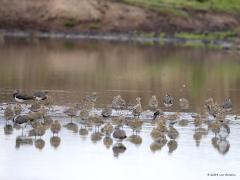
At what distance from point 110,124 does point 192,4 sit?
4888cm

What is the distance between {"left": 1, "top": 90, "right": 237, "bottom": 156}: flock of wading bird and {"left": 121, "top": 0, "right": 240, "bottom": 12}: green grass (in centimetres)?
4220

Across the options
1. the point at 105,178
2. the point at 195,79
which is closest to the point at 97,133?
the point at 105,178

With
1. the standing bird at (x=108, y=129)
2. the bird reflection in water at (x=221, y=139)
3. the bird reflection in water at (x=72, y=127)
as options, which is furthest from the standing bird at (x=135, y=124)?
the bird reflection in water at (x=221, y=139)

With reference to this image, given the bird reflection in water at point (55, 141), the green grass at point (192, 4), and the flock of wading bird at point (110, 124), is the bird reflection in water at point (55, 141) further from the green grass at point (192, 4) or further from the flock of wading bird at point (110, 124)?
the green grass at point (192, 4)

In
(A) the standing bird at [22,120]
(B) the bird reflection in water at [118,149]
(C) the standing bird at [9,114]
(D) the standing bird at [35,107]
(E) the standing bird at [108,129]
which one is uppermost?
(D) the standing bird at [35,107]

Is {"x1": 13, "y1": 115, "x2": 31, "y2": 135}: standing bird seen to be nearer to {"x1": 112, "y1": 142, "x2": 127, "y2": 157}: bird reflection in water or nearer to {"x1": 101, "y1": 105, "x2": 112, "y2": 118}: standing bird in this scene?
{"x1": 112, "y1": 142, "x2": 127, "y2": 157}: bird reflection in water

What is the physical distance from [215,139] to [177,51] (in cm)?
3218

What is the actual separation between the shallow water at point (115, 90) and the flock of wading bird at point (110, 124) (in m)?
0.22

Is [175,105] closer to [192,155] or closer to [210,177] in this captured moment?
[192,155]

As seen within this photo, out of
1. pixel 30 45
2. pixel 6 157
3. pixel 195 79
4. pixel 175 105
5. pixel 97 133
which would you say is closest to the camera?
pixel 6 157

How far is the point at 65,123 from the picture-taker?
25438 mm

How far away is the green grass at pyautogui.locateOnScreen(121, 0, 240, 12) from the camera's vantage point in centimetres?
6962

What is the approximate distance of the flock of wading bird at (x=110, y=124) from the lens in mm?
23047

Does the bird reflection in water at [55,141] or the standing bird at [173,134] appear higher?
the standing bird at [173,134]
